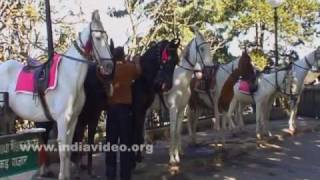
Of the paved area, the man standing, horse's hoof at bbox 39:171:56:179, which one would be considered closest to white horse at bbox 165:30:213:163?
the paved area

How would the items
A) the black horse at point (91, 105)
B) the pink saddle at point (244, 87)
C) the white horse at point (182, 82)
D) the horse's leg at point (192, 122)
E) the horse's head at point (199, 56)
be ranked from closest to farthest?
the black horse at point (91, 105) → the white horse at point (182, 82) → the horse's head at point (199, 56) → the horse's leg at point (192, 122) → the pink saddle at point (244, 87)

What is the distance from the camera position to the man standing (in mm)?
8461

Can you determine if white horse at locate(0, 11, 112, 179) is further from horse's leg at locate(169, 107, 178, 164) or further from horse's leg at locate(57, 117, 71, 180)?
horse's leg at locate(169, 107, 178, 164)

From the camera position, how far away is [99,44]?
26.3ft

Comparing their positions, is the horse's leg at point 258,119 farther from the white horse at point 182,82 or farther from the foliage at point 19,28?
the foliage at point 19,28

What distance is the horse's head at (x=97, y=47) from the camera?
25.9 ft

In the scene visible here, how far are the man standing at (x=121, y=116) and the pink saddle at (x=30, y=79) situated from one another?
2.87 ft

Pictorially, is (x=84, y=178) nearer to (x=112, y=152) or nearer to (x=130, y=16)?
(x=112, y=152)

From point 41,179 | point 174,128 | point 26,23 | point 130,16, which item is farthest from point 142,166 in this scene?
point 130,16

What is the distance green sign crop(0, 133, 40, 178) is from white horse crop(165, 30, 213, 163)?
155 inches

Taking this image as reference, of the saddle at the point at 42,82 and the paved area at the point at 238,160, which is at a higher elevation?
the saddle at the point at 42,82

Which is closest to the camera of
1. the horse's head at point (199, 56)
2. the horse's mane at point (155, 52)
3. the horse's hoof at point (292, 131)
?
the horse's mane at point (155, 52)

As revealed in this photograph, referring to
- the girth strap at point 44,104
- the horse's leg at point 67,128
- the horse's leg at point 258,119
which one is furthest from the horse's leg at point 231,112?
the girth strap at point 44,104

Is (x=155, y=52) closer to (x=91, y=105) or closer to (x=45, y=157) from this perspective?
(x=91, y=105)
